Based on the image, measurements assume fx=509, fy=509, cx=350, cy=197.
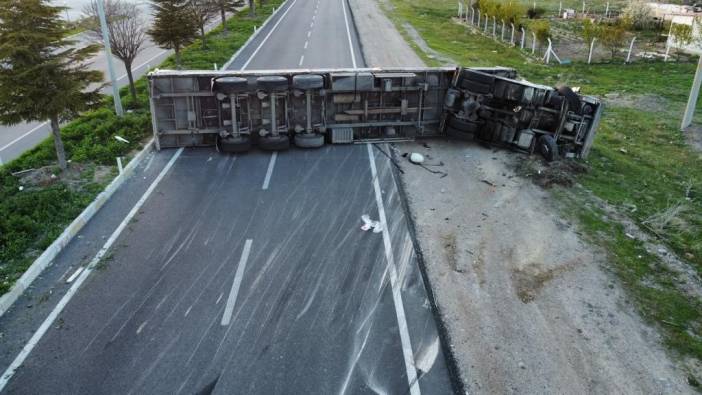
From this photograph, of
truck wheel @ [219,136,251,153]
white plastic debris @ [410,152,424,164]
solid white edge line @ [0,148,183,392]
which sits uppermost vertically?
truck wheel @ [219,136,251,153]

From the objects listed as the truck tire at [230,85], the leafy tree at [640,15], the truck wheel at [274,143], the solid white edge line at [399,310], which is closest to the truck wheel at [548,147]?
the solid white edge line at [399,310]

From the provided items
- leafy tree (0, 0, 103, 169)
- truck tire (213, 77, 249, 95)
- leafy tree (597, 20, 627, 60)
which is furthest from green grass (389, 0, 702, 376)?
leafy tree (0, 0, 103, 169)

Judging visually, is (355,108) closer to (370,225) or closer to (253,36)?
(370,225)

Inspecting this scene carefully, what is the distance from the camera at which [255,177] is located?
13.6m

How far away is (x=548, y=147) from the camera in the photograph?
49.2 feet

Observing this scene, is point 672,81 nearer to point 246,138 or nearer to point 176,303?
point 246,138

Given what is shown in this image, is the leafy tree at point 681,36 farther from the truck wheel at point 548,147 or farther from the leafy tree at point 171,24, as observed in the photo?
the leafy tree at point 171,24

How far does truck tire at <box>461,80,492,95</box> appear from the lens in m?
15.7

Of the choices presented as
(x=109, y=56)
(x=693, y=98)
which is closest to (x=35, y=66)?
(x=109, y=56)

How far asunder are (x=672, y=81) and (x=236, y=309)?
1001 inches

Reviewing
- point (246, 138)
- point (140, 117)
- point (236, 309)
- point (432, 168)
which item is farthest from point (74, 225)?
point (432, 168)

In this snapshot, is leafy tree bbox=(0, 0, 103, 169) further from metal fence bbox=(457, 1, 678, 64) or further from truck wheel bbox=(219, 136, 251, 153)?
metal fence bbox=(457, 1, 678, 64)

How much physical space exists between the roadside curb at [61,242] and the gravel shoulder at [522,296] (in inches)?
284

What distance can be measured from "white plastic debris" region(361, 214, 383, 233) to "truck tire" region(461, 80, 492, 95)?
6759 mm
